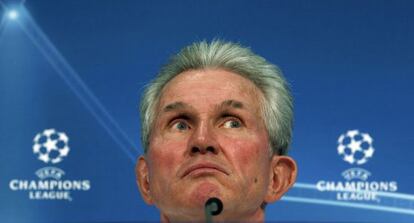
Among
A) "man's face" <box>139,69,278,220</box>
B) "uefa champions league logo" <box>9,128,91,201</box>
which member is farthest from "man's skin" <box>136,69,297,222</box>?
"uefa champions league logo" <box>9,128,91,201</box>

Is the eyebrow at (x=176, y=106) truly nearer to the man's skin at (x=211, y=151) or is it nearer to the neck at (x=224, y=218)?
the man's skin at (x=211, y=151)

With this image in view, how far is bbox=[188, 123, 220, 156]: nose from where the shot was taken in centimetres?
128

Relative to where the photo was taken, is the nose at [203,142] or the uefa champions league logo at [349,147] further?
the uefa champions league logo at [349,147]

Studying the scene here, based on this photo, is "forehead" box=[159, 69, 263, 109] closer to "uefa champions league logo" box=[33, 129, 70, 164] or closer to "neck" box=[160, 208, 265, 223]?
"neck" box=[160, 208, 265, 223]

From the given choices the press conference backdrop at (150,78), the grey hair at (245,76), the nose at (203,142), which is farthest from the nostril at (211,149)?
the press conference backdrop at (150,78)

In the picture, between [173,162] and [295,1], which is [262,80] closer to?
[173,162]

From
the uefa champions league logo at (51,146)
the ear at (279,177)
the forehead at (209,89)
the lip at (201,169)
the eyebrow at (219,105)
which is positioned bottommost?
the lip at (201,169)

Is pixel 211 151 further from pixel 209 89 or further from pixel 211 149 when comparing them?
pixel 209 89

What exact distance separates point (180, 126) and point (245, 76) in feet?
0.69

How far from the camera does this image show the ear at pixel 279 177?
1467 mm

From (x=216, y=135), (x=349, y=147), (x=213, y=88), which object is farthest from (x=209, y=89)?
(x=349, y=147)

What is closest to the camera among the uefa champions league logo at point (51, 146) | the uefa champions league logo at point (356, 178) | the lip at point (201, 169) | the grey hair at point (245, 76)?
the lip at point (201, 169)

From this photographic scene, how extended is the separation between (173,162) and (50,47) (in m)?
1.82

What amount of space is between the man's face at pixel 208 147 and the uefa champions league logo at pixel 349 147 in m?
1.41
